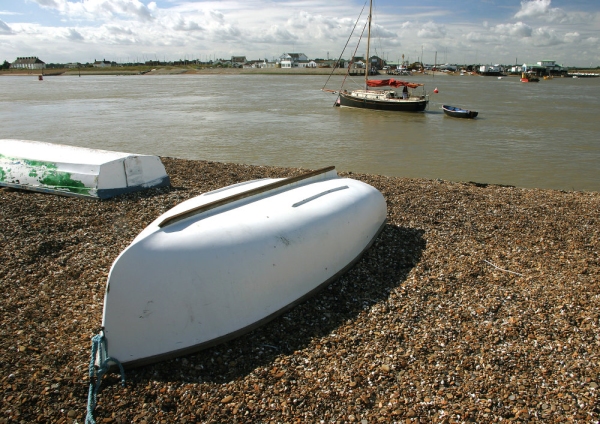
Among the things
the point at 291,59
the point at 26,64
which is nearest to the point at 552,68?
the point at 291,59

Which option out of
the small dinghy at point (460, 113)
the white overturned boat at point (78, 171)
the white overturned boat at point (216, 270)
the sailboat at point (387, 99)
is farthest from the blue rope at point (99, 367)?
the sailboat at point (387, 99)

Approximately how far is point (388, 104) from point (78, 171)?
88.4 ft

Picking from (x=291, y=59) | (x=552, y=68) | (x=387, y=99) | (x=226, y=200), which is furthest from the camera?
(x=291, y=59)

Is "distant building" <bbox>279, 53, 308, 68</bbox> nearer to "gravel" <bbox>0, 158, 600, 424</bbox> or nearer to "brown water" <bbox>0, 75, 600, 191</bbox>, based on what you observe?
"brown water" <bbox>0, 75, 600, 191</bbox>

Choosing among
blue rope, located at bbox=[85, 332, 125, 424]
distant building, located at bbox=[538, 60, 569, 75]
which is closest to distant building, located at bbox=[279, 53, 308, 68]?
distant building, located at bbox=[538, 60, 569, 75]

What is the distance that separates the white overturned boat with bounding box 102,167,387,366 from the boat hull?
2777cm

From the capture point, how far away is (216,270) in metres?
3.67

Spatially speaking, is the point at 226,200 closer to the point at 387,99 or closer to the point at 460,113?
the point at 460,113

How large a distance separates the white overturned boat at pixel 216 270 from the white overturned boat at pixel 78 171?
3.51 metres

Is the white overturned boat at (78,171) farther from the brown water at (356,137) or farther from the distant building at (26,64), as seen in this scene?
the distant building at (26,64)

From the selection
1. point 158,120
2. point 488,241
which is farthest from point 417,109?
point 488,241

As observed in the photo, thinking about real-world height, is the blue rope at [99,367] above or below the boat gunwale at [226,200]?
below

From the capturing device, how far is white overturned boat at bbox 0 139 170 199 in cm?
756

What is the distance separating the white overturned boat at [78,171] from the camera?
756 centimetres
